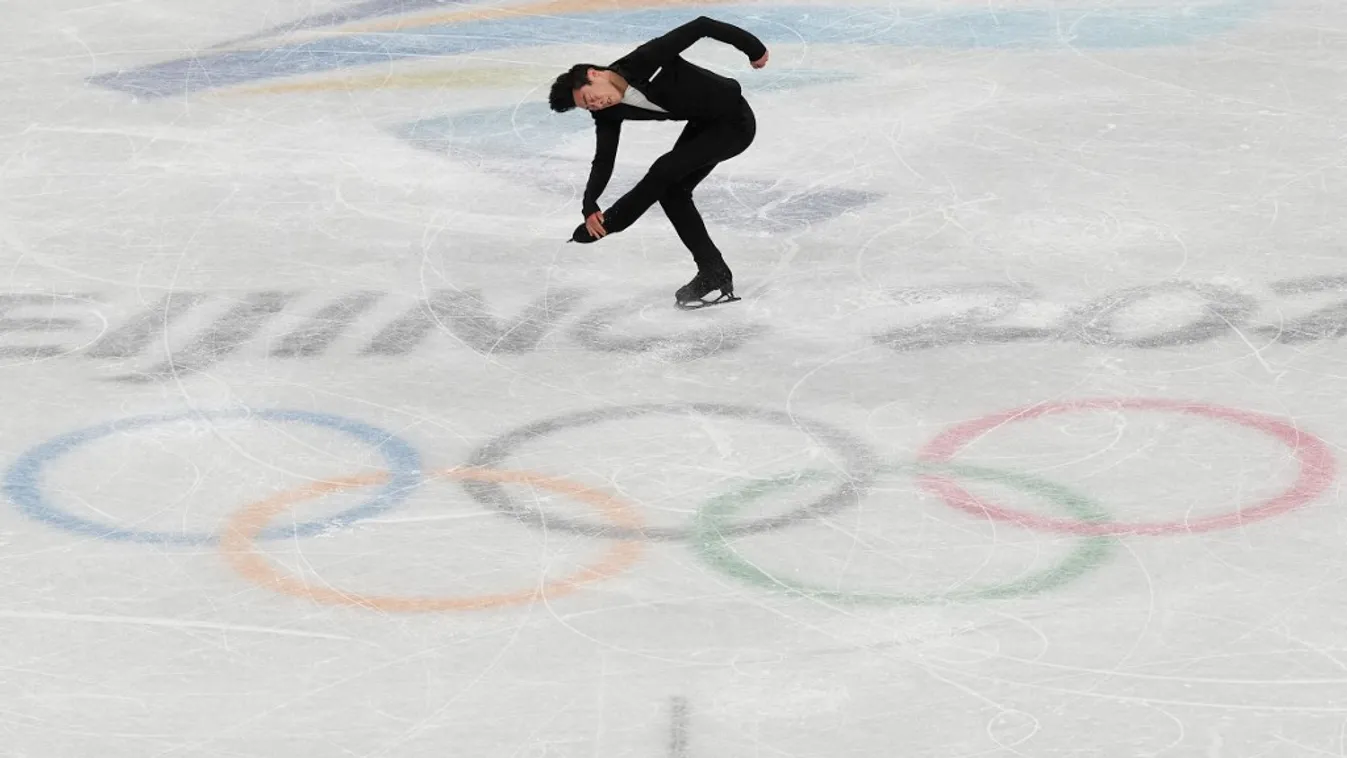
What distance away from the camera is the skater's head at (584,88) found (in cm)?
672

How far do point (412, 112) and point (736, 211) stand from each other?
2.02 meters

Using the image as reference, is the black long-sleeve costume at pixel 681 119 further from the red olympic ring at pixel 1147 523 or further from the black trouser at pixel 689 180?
the red olympic ring at pixel 1147 523

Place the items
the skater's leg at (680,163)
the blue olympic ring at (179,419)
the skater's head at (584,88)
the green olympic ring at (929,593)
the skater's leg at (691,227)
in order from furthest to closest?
1. the skater's leg at (691,227)
2. the skater's leg at (680,163)
3. the skater's head at (584,88)
4. the blue olympic ring at (179,419)
5. the green olympic ring at (929,593)

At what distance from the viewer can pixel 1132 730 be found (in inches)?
175

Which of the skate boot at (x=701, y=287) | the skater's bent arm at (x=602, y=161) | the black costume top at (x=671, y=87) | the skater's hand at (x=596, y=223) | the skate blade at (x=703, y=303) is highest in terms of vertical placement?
the black costume top at (x=671, y=87)

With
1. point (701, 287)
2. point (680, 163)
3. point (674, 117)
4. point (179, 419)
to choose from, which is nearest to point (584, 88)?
point (674, 117)

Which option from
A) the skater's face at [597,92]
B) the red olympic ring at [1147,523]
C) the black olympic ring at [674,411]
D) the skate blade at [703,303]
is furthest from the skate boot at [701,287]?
the red olympic ring at [1147,523]

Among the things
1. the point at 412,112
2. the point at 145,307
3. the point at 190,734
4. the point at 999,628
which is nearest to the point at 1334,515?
the point at 999,628

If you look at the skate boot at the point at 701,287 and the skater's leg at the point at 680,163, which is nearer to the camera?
the skater's leg at the point at 680,163

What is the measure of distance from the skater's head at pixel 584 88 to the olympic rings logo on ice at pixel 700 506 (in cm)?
105

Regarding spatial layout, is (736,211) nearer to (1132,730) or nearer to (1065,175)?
(1065,175)

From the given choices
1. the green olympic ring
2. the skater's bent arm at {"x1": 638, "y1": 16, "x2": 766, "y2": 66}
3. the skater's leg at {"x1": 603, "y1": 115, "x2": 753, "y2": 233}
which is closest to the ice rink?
the green olympic ring

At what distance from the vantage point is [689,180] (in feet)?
24.3

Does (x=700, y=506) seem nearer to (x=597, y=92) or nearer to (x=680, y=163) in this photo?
(x=597, y=92)
